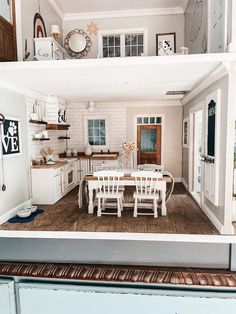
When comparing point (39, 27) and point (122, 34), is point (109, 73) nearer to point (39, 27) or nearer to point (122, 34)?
point (39, 27)

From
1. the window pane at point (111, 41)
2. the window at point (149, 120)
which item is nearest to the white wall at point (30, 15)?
the window pane at point (111, 41)

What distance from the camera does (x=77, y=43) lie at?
689cm

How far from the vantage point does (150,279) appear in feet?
8.10

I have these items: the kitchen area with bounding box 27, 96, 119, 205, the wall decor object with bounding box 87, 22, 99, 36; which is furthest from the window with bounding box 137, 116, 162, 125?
the wall decor object with bounding box 87, 22, 99, 36

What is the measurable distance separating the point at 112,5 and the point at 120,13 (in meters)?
0.41

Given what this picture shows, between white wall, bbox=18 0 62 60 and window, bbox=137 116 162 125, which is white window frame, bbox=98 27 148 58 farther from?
window, bbox=137 116 162 125

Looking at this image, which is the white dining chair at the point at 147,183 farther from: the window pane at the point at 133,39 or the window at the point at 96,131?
the window pane at the point at 133,39

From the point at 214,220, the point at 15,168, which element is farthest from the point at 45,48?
the point at 214,220

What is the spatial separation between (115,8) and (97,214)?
585 centimetres

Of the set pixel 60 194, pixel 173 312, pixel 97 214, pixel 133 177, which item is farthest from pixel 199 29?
pixel 173 312

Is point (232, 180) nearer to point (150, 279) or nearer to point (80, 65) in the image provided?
point (150, 279)

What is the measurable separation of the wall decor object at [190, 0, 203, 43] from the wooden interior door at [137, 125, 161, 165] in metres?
2.76

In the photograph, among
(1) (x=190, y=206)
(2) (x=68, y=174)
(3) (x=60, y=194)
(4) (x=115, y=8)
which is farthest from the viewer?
(4) (x=115, y=8)

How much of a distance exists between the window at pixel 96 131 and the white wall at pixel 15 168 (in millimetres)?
3060
